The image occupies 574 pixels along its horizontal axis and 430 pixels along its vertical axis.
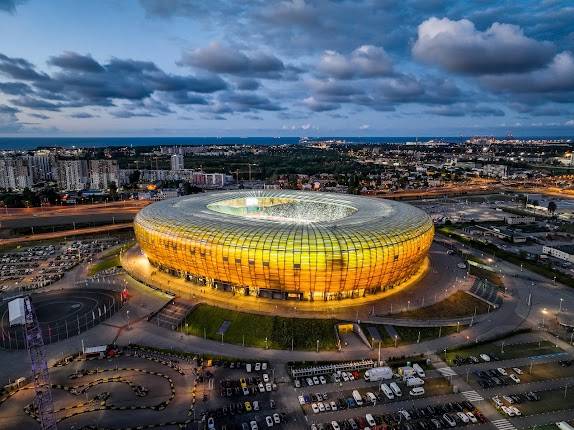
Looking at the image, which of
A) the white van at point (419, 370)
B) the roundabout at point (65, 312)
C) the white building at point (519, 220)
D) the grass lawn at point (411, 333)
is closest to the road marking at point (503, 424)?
the white van at point (419, 370)

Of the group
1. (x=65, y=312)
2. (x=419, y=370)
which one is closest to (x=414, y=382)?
(x=419, y=370)

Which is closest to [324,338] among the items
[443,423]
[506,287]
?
[443,423]

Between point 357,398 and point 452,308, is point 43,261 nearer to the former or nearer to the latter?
point 357,398

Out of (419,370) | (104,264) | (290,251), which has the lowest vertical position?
(419,370)

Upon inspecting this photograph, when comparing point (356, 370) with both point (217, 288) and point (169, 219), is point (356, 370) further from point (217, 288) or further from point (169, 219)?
point (169, 219)

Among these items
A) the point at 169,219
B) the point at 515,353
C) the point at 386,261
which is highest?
the point at 169,219

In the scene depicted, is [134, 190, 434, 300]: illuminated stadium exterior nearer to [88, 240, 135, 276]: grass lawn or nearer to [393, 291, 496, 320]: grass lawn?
[393, 291, 496, 320]: grass lawn
